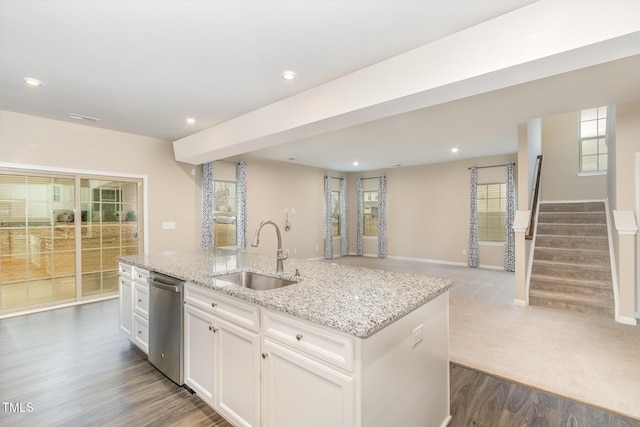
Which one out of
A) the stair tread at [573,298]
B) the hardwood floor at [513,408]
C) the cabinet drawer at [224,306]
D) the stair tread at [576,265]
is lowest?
the hardwood floor at [513,408]

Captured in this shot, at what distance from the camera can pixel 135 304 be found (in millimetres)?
2906

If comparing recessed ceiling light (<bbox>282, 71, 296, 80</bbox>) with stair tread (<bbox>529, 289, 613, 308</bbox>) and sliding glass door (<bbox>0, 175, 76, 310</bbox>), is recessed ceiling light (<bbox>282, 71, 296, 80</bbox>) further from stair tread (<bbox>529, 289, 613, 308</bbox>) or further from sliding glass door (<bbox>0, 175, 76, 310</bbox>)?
stair tread (<bbox>529, 289, 613, 308</bbox>)

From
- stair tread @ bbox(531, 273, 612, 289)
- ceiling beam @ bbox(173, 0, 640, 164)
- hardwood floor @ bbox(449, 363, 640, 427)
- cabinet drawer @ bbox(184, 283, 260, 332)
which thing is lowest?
hardwood floor @ bbox(449, 363, 640, 427)

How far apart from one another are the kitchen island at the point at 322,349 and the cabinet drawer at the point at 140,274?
643 mm

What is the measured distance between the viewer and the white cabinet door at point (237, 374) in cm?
168

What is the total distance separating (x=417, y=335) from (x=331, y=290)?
21.3 inches

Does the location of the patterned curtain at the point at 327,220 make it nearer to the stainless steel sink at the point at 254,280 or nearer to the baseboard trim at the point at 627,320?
the baseboard trim at the point at 627,320

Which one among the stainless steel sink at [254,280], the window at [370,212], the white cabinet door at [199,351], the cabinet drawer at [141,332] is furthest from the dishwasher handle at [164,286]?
the window at [370,212]

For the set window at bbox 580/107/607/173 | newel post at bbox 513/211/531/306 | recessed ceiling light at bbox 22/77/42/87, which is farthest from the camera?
window at bbox 580/107/607/173

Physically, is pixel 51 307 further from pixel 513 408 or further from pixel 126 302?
pixel 513 408

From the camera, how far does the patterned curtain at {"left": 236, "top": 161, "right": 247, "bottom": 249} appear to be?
21.6 feet

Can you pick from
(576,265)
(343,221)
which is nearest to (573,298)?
(576,265)

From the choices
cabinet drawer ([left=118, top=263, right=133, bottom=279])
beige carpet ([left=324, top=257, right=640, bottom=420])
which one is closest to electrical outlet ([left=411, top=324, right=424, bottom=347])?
beige carpet ([left=324, top=257, right=640, bottom=420])

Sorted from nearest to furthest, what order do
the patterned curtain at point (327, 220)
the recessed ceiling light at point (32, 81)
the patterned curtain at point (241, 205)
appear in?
Answer: the recessed ceiling light at point (32, 81) < the patterned curtain at point (241, 205) < the patterned curtain at point (327, 220)
